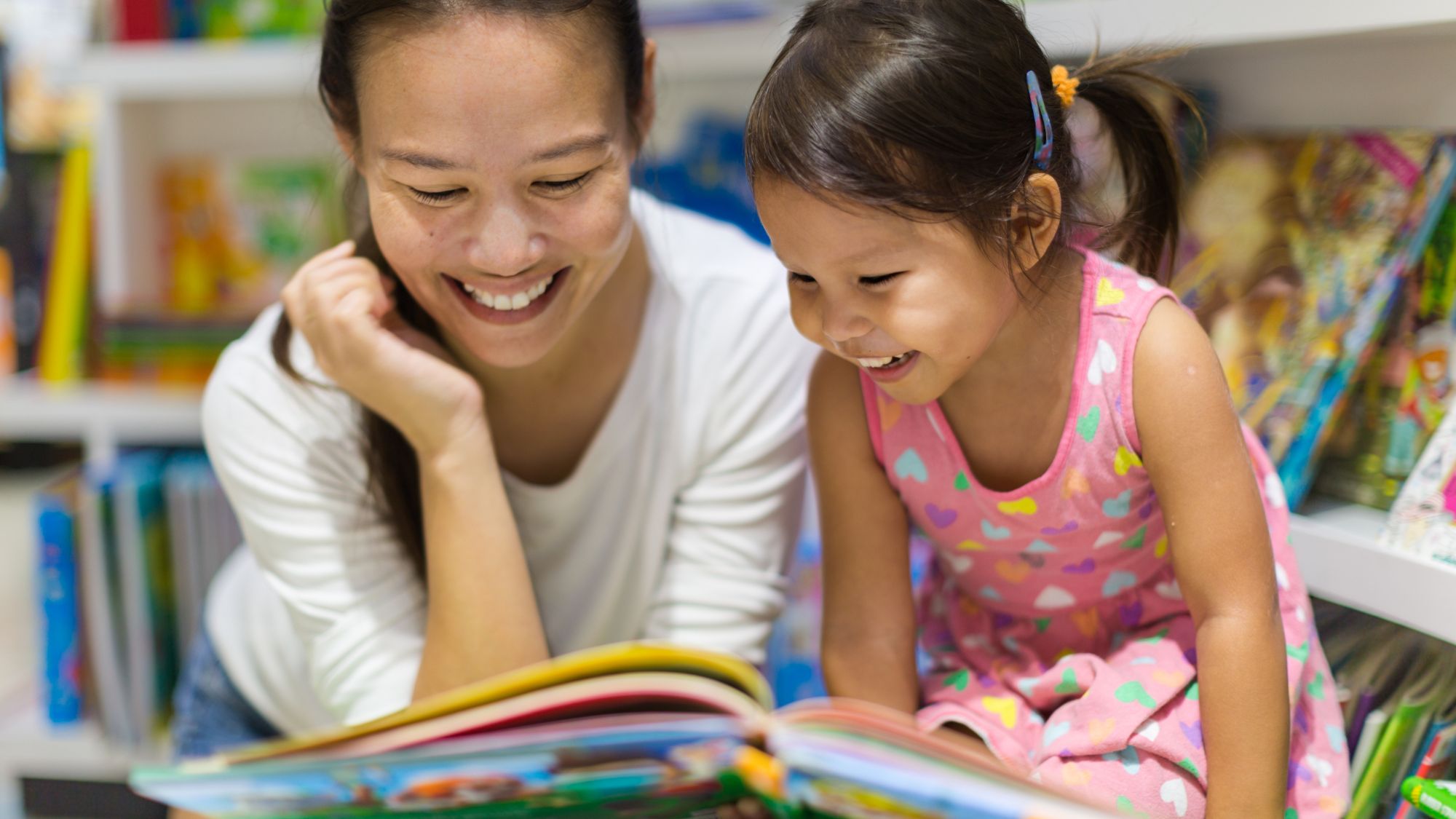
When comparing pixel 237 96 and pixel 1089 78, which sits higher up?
pixel 1089 78

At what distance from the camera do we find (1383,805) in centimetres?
84

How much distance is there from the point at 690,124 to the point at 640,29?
2.03 feet

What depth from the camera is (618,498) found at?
3.35 ft

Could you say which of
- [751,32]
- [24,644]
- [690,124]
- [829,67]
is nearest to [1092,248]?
[829,67]

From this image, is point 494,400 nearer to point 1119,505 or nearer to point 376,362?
point 376,362

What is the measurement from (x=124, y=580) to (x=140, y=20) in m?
0.73

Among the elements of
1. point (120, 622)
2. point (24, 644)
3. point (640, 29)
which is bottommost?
point (24, 644)

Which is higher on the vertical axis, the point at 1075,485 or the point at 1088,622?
the point at 1075,485

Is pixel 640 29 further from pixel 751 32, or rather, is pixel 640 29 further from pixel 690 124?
pixel 690 124

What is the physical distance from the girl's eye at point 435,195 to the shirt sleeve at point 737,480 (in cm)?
28

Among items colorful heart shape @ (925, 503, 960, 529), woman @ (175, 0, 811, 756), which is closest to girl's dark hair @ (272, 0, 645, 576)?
woman @ (175, 0, 811, 756)

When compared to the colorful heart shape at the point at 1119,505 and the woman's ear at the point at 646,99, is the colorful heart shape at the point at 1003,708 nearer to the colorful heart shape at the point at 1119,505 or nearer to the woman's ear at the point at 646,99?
the colorful heart shape at the point at 1119,505

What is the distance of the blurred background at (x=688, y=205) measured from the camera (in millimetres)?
874

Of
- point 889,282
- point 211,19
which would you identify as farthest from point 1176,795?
point 211,19
